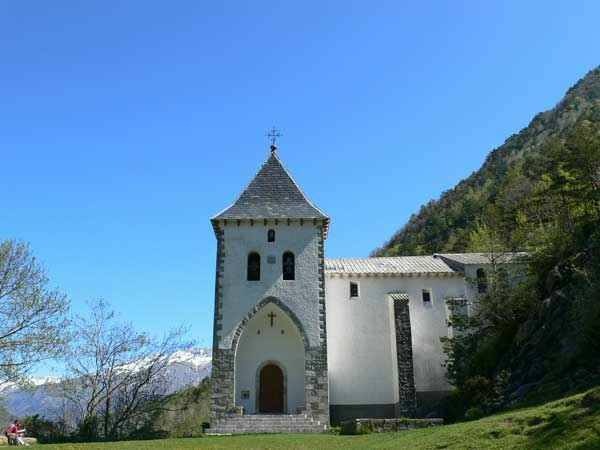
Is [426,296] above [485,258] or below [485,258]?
below

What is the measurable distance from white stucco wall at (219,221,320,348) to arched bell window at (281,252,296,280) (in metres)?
0.21

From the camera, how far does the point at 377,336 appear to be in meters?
31.6

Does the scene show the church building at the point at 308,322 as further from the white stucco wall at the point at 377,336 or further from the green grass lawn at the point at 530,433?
the green grass lawn at the point at 530,433

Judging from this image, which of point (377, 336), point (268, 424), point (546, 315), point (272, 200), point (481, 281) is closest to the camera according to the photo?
point (546, 315)

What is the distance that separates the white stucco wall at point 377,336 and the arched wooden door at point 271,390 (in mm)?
3579

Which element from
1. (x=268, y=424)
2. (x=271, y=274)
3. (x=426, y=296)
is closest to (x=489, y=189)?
(x=426, y=296)

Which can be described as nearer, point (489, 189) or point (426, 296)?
point (426, 296)

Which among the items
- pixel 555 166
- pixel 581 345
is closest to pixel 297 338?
pixel 581 345

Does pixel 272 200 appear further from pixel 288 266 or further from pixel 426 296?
pixel 426 296

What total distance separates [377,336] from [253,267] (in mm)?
8121

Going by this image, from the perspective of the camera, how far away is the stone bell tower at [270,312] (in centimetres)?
2683

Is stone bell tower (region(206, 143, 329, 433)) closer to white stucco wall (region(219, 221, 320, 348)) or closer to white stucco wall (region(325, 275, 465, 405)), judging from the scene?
white stucco wall (region(219, 221, 320, 348))

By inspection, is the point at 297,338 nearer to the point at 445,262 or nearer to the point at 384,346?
the point at 384,346

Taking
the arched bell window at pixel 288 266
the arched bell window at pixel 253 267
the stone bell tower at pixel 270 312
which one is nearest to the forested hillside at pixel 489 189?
the stone bell tower at pixel 270 312
